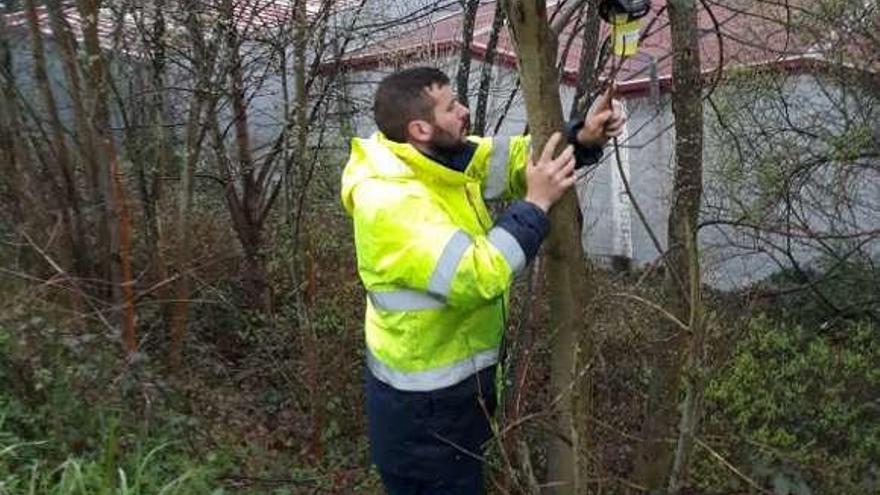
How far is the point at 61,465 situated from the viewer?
4.08 metres

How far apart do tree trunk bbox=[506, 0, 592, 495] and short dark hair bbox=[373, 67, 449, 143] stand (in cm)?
30

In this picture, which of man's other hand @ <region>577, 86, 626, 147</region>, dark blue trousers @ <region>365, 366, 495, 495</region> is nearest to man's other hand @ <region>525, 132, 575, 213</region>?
man's other hand @ <region>577, 86, 626, 147</region>

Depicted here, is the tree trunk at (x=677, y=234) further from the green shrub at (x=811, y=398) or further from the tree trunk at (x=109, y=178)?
the tree trunk at (x=109, y=178)

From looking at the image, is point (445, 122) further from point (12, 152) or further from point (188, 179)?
point (12, 152)

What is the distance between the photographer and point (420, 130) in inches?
125

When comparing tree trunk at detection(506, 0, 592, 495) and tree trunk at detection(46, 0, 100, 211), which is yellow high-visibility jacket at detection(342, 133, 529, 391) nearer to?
tree trunk at detection(506, 0, 592, 495)

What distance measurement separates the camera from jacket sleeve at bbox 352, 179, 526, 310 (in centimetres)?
288

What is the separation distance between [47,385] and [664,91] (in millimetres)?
5994

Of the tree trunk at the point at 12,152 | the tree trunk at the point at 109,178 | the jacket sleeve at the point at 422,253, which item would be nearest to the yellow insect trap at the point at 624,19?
the jacket sleeve at the point at 422,253

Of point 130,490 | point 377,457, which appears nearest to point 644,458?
point 377,457

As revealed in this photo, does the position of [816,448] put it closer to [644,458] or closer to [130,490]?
[644,458]

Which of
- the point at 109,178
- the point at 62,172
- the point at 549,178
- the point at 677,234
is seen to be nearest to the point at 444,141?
the point at 549,178

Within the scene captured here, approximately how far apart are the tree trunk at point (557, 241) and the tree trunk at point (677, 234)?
1.65 ft

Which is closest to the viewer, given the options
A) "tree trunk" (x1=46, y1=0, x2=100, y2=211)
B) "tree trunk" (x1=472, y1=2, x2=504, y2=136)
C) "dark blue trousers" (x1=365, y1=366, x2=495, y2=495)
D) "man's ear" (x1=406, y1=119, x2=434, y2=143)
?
"man's ear" (x1=406, y1=119, x2=434, y2=143)
